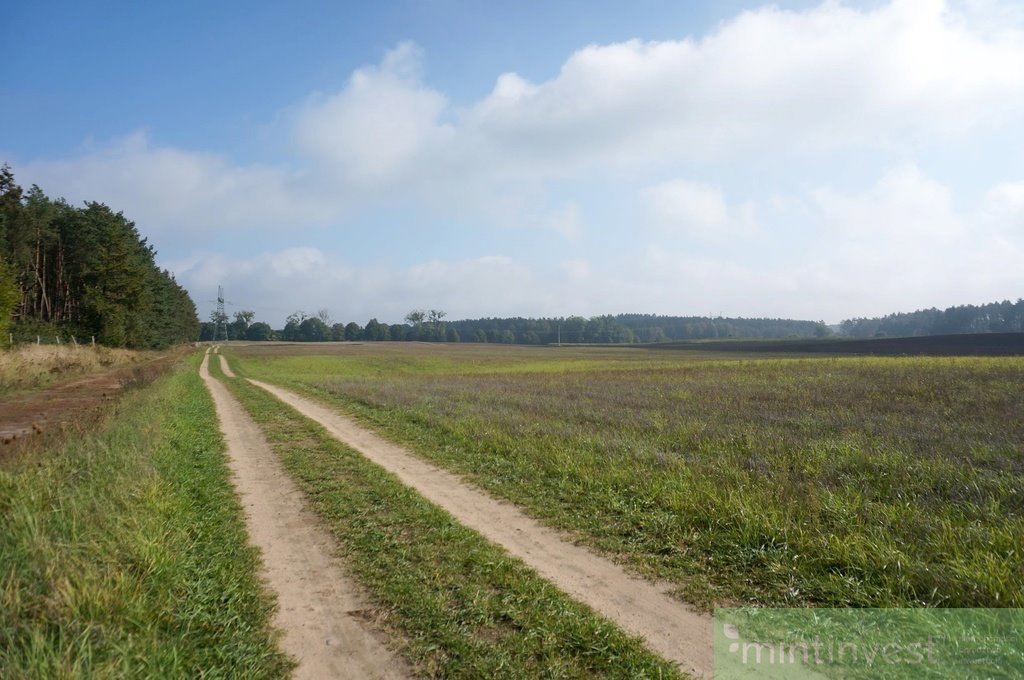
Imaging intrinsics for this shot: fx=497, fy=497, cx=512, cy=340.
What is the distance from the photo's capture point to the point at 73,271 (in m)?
57.7

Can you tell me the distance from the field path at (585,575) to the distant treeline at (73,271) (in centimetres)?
5013

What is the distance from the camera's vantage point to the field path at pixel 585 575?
4.28 metres

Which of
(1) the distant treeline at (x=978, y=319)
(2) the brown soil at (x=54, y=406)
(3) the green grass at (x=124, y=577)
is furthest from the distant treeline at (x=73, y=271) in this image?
(1) the distant treeline at (x=978, y=319)

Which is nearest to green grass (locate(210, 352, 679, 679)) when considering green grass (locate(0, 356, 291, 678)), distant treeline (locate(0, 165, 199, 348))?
green grass (locate(0, 356, 291, 678))

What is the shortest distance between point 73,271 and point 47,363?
33.0 m

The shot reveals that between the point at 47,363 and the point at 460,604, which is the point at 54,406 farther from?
the point at 460,604

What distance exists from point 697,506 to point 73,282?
2992 inches

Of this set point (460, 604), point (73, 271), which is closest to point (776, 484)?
point (460, 604)

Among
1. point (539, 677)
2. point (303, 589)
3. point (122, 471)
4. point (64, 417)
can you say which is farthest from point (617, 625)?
point (64, 417)

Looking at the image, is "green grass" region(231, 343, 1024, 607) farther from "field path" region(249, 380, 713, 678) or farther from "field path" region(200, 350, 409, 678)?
"field path" region(200, 350, 409, 678)

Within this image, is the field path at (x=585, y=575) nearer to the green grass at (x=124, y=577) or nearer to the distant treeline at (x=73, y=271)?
the green grass at (x=124, y=577)

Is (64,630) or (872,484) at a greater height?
(64,630)

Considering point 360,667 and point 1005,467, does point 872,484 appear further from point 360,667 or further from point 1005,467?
point 360,667

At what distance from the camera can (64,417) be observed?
1714 centimetres
